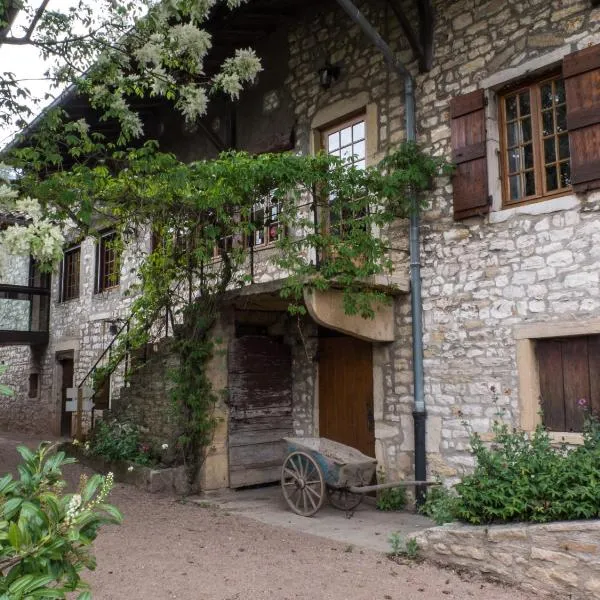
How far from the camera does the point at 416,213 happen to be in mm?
6672

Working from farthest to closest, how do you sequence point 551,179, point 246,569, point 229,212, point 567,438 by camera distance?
point 229,212, point 551,179, point 567,438, point 246,569

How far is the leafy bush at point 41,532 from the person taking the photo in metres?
1.96

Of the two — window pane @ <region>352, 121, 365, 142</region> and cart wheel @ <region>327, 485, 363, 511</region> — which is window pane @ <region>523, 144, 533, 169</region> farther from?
cart wheel @ <region>327, 485, 363, 511</region>

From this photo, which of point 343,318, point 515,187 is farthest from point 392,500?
point 515,187

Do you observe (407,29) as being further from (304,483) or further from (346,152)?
(304,483)

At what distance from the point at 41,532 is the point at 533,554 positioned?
3.29m

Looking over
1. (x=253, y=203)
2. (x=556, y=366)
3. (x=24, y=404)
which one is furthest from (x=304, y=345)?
(x=24, y=404)

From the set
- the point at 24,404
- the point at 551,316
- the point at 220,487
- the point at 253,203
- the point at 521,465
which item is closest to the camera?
the point at 521,465

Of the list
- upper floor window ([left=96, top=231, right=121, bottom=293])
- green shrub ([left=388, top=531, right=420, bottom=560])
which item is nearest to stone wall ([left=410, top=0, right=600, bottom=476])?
green shrub ([left=388, top=531, right=420, bottom=560])

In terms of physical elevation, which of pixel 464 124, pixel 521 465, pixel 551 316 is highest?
pixel 464 124

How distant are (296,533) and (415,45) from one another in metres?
5.00

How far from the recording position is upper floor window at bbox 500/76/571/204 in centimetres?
589

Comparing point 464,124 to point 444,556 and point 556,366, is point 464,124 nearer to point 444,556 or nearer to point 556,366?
point 556,366

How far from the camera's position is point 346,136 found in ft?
25.8
